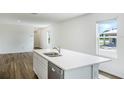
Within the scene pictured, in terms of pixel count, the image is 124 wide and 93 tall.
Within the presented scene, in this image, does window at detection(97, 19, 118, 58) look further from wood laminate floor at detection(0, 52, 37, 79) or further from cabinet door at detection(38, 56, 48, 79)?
wood laminate floor at detection(0, 52, 37, 79)

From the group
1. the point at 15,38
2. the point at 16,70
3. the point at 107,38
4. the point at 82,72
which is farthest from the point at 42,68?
the point at 15,38

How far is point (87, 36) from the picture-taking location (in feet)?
12.8

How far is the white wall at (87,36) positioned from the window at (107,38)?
0.14 meters

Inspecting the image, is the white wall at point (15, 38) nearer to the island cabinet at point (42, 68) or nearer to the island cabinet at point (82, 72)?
the island cabinet at point (42, 68)

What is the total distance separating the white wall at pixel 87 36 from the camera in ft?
9.31

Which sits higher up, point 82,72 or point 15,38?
point 15,38

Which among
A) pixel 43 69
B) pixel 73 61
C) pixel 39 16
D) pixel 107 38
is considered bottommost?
pixel 43 69

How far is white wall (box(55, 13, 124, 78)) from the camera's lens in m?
2.84

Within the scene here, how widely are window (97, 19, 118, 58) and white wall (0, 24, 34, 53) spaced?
4897 mm

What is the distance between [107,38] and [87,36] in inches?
29.3

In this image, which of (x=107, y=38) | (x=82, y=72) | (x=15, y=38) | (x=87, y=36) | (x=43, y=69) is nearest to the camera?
(x=82, y=72)

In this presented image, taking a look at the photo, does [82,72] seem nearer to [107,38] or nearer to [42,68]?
[42,68]
